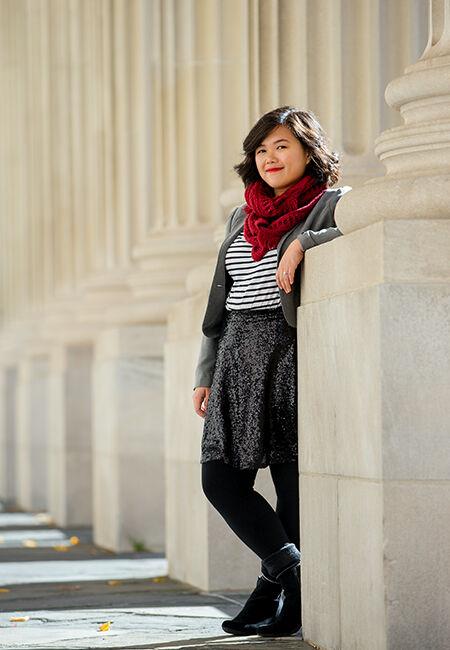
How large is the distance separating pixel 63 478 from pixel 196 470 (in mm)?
9852

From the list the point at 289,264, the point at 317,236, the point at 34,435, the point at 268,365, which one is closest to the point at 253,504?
the point at 268,365

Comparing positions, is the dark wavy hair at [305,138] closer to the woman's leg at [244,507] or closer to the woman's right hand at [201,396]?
the woman's right hand at [201,396]

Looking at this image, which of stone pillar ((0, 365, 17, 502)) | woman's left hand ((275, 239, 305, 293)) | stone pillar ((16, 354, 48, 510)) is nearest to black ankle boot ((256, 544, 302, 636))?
woman's left hand ((275, 239, 305, 293))

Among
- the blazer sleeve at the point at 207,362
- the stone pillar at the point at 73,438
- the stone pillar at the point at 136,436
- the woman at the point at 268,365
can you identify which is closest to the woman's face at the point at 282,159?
the woman at the point at 268,365

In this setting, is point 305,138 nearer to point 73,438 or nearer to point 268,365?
point 268,365

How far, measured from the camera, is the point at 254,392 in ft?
31.1

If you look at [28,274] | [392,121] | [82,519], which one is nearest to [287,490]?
[392,121]

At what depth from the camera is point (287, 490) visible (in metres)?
9.63

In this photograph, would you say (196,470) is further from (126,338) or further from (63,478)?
(63,478)

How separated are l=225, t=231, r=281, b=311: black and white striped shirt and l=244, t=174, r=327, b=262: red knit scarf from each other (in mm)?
59

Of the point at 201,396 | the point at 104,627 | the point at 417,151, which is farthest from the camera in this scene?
the point at 104,627

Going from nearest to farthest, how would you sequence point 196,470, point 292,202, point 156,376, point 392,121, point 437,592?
1. point 437,592
2. point 292,202
3. point 392,121
4. point 196,470
5. point 156,376

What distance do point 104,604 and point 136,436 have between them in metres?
5.78

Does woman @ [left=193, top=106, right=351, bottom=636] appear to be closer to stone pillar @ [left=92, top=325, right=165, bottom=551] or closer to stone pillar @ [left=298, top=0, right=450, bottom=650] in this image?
stone pillar @ [left=298, top=0, right=450, bottom=650]
